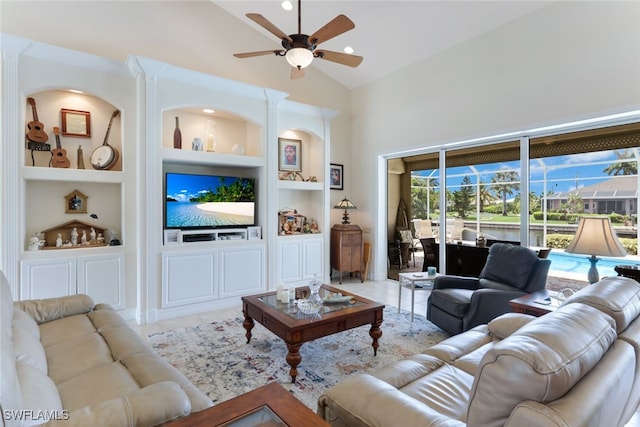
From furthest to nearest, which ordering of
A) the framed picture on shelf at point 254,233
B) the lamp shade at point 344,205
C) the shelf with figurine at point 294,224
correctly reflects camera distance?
1. the lamp shade at point 344,205
2. the shelf with figurine at point 294,224
3. the framed picture on shelf at point 254,233

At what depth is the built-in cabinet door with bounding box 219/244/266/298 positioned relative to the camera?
4.42 meters

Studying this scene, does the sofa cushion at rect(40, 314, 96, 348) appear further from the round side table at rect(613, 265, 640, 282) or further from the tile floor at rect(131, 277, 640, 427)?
the round side table at rect(613, 265, 640, 282)

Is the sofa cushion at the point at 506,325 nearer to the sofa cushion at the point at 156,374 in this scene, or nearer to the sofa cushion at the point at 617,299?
the sofa cushion at the point at 617,299

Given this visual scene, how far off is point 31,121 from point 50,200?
2.91 ft

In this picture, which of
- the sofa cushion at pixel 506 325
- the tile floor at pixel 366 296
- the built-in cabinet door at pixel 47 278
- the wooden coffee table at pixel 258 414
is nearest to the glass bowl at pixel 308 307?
the sofa cushion at pixel 506 325

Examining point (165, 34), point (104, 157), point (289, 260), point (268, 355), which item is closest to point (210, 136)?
point (104, 157)

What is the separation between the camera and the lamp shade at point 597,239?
8.54 feet

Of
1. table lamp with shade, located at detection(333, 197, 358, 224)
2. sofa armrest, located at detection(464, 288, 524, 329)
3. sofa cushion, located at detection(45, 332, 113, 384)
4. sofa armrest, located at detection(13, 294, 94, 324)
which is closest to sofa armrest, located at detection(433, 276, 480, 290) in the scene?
sofa armrest, located at detection(464, 288, 524, 329)

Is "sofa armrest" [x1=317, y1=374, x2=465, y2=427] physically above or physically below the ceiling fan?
below

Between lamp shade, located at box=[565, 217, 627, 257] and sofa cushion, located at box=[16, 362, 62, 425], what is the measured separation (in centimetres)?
352

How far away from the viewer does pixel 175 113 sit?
4613mm

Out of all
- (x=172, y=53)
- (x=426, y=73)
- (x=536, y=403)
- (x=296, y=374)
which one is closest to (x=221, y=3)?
(x=172, y=53)

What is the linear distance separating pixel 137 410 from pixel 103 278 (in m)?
3.15

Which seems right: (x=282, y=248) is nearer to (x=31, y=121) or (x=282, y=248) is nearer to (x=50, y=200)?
(x=50, y=200)
